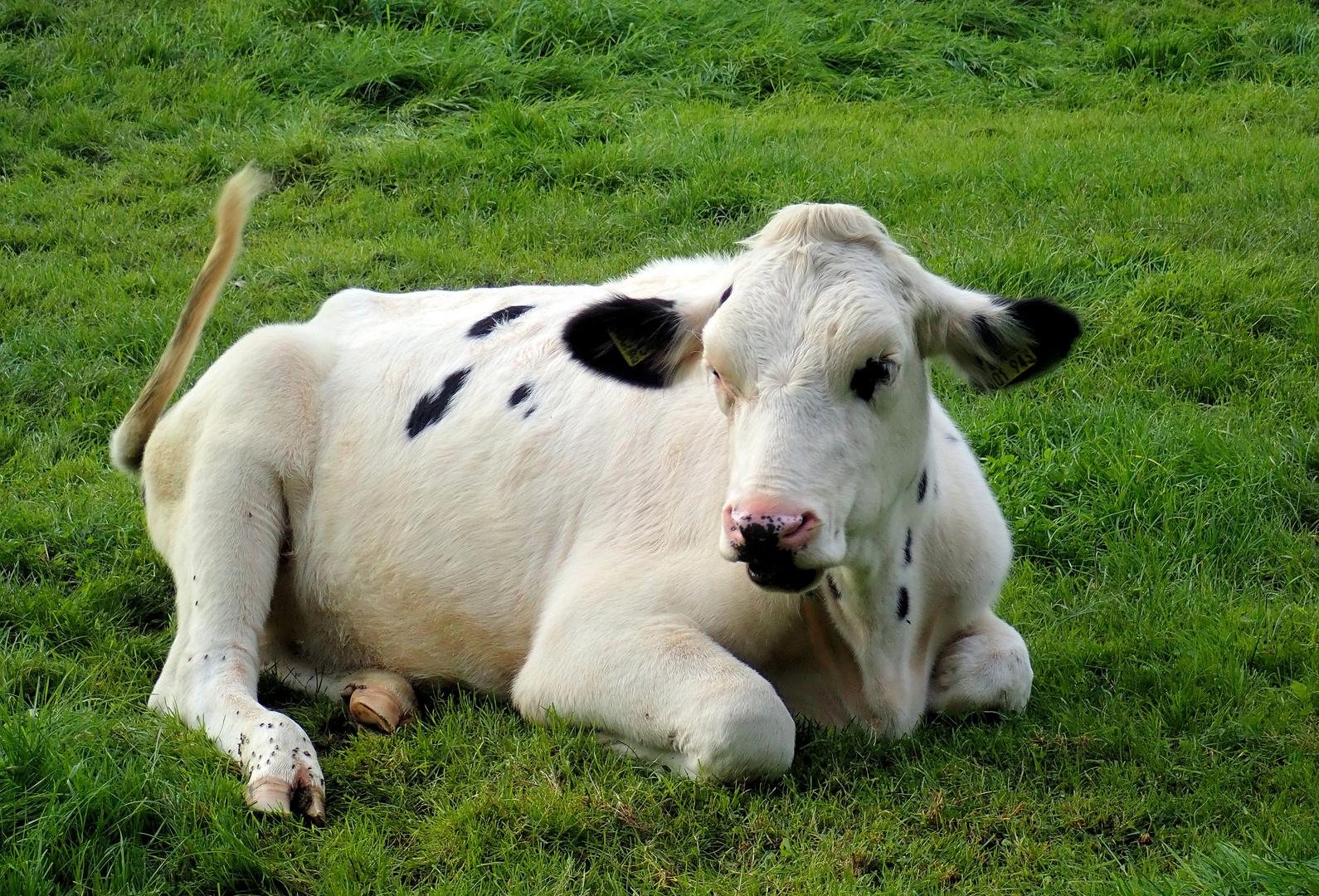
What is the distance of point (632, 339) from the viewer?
178 inches

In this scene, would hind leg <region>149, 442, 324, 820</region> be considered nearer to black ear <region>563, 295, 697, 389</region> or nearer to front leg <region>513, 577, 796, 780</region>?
front leg <region>513, 577, 796, 780</region>

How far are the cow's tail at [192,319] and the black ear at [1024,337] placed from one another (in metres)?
2.94

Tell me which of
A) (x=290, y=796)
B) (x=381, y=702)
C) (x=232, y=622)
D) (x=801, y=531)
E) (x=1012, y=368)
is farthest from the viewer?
(x=232, y=622)

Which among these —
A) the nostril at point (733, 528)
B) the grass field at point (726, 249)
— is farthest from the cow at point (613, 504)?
the grass field at point (726, 249)

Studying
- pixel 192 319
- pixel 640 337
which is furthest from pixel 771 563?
pixel 192 319

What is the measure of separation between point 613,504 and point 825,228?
135 centimetres

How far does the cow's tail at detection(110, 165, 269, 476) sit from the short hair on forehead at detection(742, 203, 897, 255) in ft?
7.40

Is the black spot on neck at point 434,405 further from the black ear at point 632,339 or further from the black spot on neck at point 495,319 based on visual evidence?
the black ear at point 632,339

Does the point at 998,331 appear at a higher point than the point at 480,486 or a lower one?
higher

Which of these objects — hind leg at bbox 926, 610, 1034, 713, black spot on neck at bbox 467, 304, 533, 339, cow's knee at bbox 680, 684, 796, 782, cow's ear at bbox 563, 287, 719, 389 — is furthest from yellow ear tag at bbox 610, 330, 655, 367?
hind leg at bbox 926, 610, 1034, 713

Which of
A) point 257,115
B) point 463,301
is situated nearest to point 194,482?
point 463,301

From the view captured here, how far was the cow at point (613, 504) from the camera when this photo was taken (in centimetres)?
401

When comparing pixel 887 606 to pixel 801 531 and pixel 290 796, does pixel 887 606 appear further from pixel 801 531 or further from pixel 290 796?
pixel 290 796

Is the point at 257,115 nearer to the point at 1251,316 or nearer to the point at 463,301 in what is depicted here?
the point at 463,301
